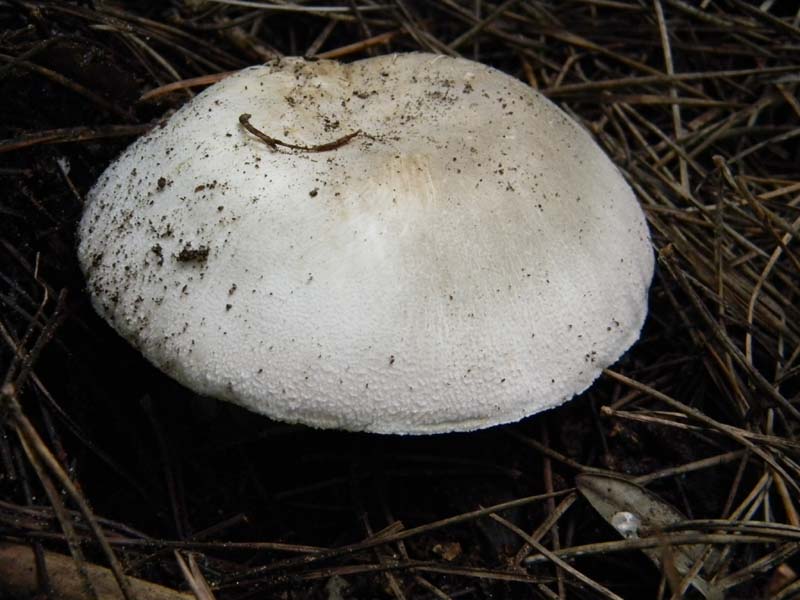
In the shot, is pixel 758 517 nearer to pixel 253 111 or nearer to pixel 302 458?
pixel 302 458

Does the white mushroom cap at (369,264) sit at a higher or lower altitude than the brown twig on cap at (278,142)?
lower

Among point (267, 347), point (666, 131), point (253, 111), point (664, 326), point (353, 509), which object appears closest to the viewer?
point (267, 347)

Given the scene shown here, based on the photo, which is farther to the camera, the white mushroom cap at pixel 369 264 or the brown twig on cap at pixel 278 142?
the brown twig on cap at pixel 278 142

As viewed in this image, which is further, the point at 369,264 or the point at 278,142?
the point at 278,142

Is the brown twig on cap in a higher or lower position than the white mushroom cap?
higher

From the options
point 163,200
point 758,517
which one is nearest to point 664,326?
point 758,517

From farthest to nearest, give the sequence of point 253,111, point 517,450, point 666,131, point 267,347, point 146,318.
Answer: point 666,131 → point 517,450 → point 253,111 → point 146,318 → point 267,347

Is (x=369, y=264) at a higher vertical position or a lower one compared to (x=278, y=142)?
lower

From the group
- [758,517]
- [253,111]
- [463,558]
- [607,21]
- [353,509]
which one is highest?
[253,111]
